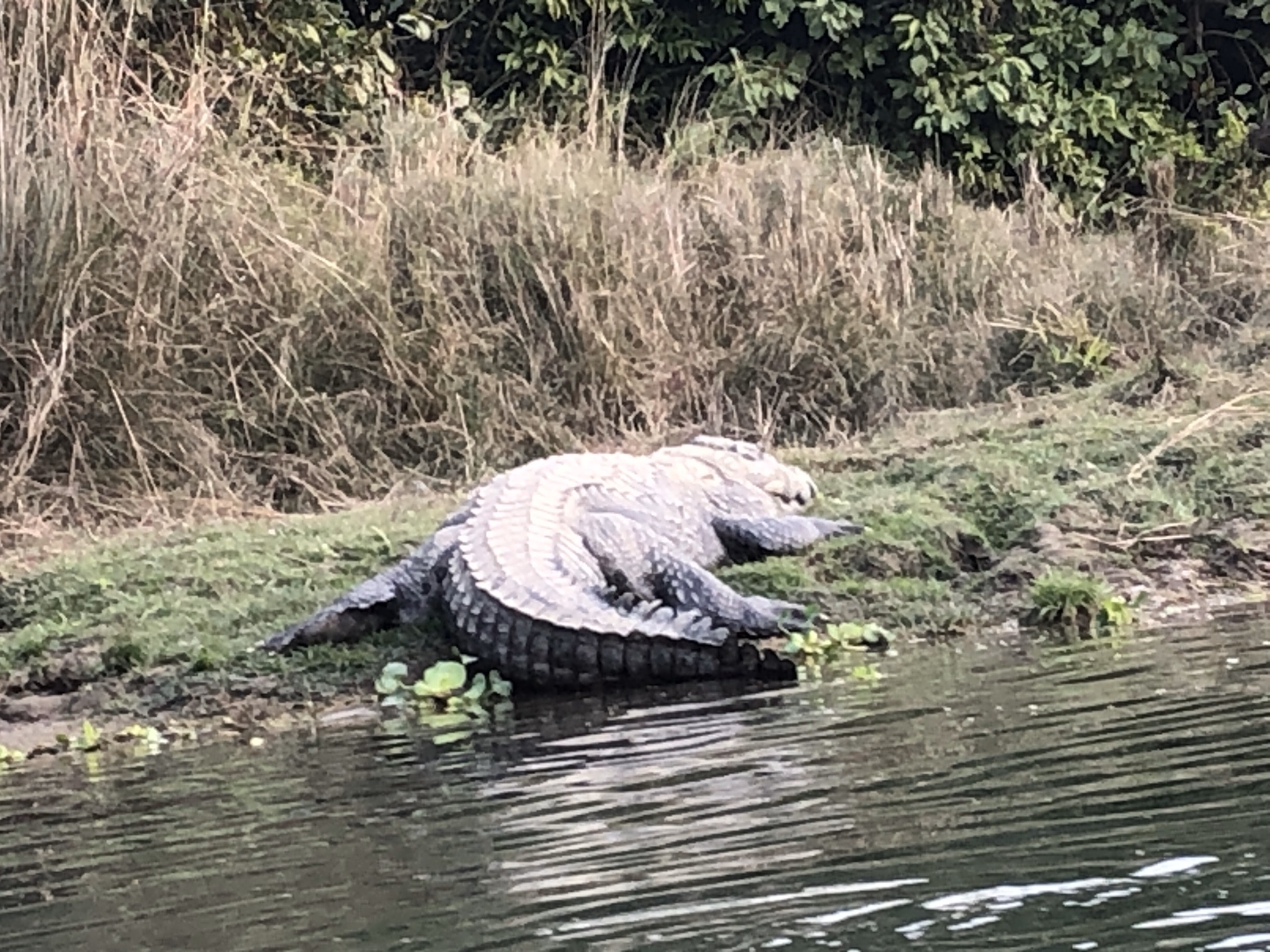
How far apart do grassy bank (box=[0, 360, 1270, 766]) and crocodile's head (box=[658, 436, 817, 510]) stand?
0.17m

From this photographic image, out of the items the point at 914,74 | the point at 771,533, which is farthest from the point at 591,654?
the point at 914,74

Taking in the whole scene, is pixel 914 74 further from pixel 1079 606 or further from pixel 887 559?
pixel 1079 606

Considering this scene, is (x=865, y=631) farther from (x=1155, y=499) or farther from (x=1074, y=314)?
(x=1074, y=314)

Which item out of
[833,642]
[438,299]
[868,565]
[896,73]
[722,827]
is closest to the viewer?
[722,827]

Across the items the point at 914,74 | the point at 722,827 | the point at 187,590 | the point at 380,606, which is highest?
the point at 914,74

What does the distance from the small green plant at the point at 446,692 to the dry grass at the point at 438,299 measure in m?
3.05

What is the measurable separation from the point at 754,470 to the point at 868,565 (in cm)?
107

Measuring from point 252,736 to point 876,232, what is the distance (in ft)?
20.3

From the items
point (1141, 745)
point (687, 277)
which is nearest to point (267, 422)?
point (687, 277)

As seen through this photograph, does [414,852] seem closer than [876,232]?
Yes

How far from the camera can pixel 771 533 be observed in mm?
6688

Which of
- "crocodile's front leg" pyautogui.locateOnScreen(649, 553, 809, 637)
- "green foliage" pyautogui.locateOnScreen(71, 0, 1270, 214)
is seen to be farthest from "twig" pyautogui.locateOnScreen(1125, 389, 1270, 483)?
"green foliage" pyautogui.locateOnScreen(71, 0, 1270, 214)

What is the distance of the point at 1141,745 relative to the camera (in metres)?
3.46

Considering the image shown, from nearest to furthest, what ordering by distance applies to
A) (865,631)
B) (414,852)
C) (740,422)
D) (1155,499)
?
(414,852), (865,631), (1155,499), (740,422)
